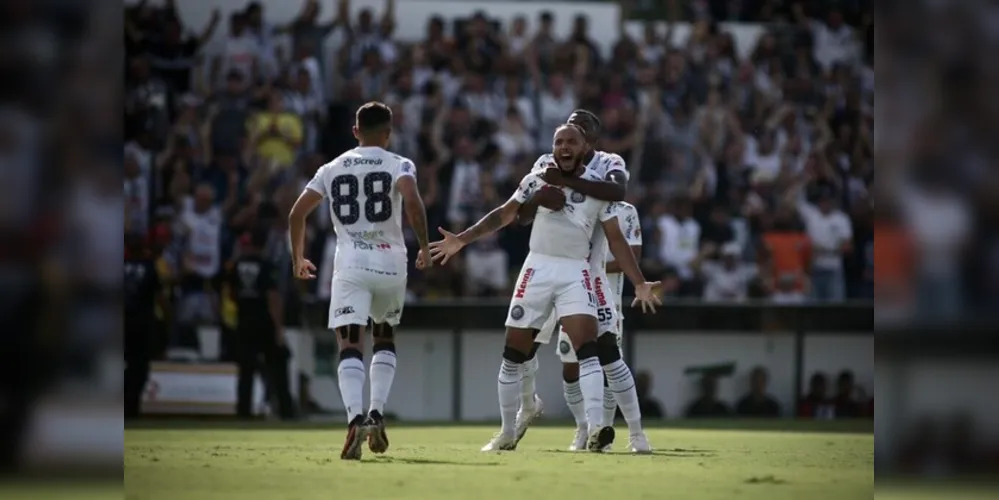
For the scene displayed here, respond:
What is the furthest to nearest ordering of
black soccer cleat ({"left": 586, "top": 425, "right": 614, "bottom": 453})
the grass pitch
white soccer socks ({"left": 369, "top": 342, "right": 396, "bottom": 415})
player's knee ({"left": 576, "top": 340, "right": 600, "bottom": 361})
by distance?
black soccer cleat ({"left": 586, "top": 425, "right": 614, "bottom": 453}), player's knee ({"left": 576, "top": 340, "right": 600, "bottom": 361}), white soccer socks ({"left": 369, "top": 342, "right": 396, "bottom": 415}), the grass pitch

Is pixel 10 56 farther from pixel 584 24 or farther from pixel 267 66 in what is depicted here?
pixel 584 24

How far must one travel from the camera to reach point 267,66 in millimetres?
22141

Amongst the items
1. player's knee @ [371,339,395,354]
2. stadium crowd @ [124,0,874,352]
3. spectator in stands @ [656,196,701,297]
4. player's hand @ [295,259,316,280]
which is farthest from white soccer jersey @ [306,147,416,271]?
spectator in stands @ [656,196,701,297]

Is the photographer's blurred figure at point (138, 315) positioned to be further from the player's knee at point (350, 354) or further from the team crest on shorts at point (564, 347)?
the player's knee at point (350, 354)

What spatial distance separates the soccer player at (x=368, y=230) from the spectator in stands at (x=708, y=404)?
10.9 m

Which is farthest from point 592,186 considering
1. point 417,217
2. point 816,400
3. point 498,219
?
point 816,400

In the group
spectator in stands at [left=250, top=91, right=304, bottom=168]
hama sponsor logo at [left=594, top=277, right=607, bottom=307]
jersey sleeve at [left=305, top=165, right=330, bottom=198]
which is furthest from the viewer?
spectator in stands at [left=250, top=91, right=304, bottom=168]

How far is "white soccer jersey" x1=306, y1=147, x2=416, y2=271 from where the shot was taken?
11.5 meters

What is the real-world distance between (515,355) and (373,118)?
2148 millimetres

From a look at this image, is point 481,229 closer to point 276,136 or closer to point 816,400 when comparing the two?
point 276,136

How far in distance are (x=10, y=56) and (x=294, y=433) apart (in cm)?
1162

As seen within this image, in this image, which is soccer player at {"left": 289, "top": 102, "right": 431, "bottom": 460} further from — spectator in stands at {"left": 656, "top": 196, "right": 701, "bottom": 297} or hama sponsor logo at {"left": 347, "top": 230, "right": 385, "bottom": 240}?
spectator in stands at {"left": 656, "top": 196, "right": 701, "bottom": 297}

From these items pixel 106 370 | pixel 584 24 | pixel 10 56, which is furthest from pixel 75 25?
pixel 584 24

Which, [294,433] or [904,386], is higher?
[904,386]
